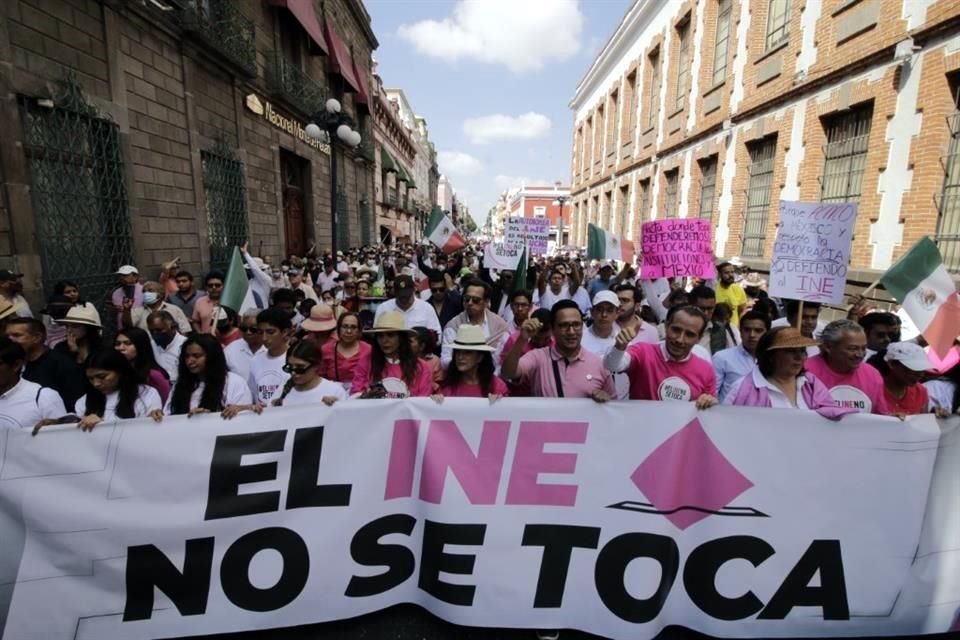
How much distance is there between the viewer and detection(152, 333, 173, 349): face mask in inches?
159

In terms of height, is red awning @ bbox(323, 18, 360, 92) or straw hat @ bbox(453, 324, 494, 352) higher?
red awning @ bbox(323, 18, 360, 92)

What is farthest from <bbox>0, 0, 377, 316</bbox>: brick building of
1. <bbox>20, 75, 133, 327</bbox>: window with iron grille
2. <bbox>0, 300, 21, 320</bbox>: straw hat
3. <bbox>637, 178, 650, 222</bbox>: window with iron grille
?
<bbox>637, 178, 650, 222</bbox>: window with iron grille

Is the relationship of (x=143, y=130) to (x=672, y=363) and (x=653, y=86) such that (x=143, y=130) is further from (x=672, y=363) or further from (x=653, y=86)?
(x=653, y=86)

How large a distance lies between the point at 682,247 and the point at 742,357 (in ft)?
7.20

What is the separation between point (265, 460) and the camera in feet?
7.99

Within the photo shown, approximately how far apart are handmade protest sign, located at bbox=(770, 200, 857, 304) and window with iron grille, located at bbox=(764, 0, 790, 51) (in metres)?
8.63

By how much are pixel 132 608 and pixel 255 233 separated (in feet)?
34.6

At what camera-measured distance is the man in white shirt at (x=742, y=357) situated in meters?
3.55

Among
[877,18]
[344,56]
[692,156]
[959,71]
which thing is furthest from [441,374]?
[344,56]

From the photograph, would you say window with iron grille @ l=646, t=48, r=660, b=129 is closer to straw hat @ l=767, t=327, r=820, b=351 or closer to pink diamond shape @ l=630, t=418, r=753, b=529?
straw hat @ l=767, t=327, r=820, b=351

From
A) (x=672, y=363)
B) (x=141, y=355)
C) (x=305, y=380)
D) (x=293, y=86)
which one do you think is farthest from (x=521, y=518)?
(x=293, y=86)

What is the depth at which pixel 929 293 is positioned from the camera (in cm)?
343

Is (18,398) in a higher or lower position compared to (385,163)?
lower

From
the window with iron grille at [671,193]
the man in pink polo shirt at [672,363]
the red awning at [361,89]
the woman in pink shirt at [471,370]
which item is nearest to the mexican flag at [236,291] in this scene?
the woman in pink shirt at [471,370]
